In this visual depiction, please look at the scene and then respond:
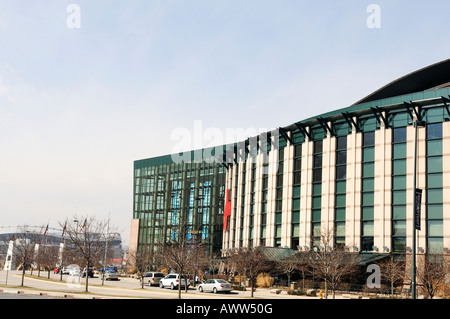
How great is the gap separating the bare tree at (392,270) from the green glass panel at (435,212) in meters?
6.03

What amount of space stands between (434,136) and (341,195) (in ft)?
41.7

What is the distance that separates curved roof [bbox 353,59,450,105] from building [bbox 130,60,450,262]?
0.13 m

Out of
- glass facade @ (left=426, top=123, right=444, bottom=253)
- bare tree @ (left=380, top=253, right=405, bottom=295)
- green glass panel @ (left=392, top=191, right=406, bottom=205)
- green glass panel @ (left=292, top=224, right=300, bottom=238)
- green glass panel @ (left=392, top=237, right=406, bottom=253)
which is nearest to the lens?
bare tree @ (left=380, top=253, right=405, bottom=295)

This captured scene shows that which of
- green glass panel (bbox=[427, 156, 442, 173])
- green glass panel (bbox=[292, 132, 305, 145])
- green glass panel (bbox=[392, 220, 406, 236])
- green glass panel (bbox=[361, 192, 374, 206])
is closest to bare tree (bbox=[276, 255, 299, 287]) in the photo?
green glass panel (bbox=[361, 192, 374, 206])

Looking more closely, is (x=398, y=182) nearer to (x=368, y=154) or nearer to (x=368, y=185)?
(x=368, y=185)

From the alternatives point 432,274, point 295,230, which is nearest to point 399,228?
point 295,230

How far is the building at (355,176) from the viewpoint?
54.2 metres

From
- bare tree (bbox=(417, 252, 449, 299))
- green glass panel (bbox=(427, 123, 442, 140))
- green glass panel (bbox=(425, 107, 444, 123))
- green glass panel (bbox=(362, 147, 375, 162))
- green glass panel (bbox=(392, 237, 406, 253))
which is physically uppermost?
green glass panel (bbox=(425, 107, 444, 123))

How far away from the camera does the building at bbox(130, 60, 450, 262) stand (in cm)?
5416

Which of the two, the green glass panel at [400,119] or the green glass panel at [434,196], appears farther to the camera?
the green glass panel at [400,119]

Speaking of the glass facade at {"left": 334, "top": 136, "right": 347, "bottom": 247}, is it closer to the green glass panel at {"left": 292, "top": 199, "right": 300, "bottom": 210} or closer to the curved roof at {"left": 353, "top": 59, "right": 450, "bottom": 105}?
the green glass panel at {"left": 292, "top": 199, "right": 300, "bottom": 210}

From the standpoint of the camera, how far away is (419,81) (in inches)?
2744

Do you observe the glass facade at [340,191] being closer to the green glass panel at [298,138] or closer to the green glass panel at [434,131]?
the green glass panel at [298,138]

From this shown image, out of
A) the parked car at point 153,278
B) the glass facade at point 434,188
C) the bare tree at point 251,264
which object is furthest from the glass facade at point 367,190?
the parked car at point 153,278
